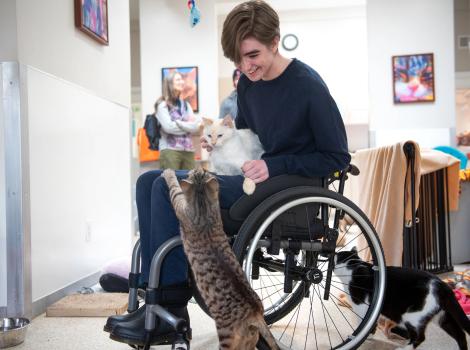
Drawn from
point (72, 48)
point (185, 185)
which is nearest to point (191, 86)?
point (72, 48)

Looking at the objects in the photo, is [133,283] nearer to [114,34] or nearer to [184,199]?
[184,199]

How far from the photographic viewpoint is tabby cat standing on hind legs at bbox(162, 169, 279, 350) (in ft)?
3.63

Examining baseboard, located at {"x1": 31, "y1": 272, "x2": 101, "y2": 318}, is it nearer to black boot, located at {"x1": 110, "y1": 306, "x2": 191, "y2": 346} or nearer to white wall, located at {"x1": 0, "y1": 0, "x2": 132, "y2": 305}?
white wall, located at {"x1": 0, "y1": 0, "x2": 132, "y2": 305}

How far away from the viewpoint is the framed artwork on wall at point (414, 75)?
557cm

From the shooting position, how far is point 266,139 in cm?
151

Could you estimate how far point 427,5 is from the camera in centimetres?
558

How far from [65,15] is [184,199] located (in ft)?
5.65

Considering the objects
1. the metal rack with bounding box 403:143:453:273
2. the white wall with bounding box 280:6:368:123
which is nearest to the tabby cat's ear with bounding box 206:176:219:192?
the metal rack with bounding box 403:143:453:273

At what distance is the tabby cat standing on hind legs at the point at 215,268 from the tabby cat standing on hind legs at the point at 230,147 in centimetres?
35

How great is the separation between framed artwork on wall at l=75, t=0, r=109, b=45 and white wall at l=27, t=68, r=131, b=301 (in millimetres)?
374

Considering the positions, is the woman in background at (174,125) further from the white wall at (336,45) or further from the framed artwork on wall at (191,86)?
the white wall at (336,45)

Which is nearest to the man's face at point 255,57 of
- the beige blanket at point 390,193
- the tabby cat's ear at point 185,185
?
the tabby cat's ear at point 185,185

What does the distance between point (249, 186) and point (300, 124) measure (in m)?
0.28

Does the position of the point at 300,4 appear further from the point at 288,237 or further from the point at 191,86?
the point at 288,237
